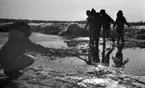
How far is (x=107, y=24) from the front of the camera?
11.4 meters

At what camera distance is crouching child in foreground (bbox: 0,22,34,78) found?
4.97 metres

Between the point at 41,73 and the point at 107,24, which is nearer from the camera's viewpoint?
the point at 41,73

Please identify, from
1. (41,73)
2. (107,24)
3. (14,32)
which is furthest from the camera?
(107,24)

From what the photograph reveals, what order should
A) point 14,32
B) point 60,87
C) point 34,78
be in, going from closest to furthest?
1. point 60,87
2. point 14,32
3. point 34,78

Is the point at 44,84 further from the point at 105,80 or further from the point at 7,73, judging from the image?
the point at 105,80

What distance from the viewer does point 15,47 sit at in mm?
5043

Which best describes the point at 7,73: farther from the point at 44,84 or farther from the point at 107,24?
the point at 107,24

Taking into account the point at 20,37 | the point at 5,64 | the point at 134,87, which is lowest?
the point at 134,87

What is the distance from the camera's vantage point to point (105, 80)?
5258 millimetres

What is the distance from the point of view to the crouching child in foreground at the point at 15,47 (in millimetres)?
4973

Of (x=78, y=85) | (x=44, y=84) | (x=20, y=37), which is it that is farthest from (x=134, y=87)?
(x=20, y=37)

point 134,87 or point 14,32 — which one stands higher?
point 14,32

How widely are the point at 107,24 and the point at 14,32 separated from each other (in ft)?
24.4

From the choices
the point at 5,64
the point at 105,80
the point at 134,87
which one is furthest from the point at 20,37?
the point at 134,87
